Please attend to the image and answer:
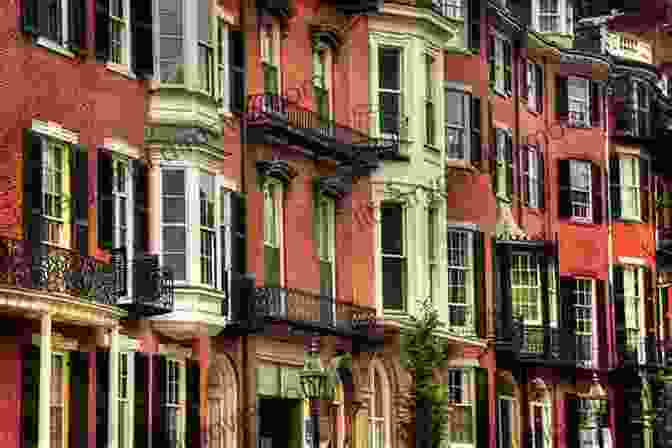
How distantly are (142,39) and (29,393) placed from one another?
8.95m

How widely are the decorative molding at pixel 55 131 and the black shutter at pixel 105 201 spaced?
113 cm

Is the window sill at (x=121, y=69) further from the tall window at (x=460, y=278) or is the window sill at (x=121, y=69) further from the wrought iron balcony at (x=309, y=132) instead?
the tall window at (x=460, y=278)

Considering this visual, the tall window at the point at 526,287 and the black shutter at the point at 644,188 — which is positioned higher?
the black shutter at the point at 644,188

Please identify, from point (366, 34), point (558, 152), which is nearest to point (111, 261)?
point (366, 34)

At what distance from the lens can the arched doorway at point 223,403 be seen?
52031 mm

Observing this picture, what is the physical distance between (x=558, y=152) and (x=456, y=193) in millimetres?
11105

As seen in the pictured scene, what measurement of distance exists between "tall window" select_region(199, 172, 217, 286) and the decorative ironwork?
13.8 ft

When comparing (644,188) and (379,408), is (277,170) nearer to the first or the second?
(379,408)

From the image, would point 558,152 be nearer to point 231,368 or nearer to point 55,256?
point 231,368

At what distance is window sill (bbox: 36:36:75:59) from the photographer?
4444cm

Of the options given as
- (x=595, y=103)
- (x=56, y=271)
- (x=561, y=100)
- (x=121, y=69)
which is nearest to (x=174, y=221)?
(x=121, y=69)

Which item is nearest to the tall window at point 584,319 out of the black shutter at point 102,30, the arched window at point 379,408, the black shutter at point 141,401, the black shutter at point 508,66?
the black shutter at point 508,66

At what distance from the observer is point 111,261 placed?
46094 millimetres

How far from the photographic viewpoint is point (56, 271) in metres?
43.0
